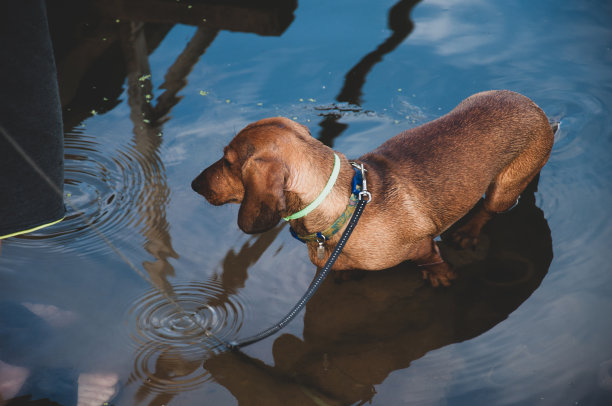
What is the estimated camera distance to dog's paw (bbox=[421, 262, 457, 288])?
3277 millimetres

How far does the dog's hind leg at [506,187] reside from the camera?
3.33m

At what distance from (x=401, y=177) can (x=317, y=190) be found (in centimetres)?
63

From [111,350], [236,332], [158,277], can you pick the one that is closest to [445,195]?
[236,332]

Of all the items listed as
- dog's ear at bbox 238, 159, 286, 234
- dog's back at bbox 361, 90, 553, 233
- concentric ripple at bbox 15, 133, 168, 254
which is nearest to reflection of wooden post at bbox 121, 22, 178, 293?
concentric ripple at bbox 15, 133, 168, 254

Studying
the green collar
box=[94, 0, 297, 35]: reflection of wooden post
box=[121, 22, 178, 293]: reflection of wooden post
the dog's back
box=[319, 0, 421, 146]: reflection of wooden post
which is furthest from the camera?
box=[94, 0, 297, 35]: reflection of wooden post

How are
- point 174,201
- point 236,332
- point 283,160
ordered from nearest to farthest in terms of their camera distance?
point 283,160 < point 236,332 < point 174,201

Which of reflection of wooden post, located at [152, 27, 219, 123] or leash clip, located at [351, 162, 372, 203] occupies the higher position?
leash clip, located at [351, 162, 372, 203]

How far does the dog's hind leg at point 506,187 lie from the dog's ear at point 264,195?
5.41 feet

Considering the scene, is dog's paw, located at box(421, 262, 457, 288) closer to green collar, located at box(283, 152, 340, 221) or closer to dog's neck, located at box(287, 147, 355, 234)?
dog's neck, located at box(287, 147, 355, 234)

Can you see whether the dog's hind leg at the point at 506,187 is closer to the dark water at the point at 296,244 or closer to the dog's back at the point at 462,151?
the dog's back at the point at 462,151

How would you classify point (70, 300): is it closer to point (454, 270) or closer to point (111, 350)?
point (111, 350)

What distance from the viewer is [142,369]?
285 cm

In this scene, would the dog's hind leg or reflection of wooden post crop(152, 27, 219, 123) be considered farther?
reflection of wooden post crop(152, 27, 219, 123)

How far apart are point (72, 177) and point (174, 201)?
2.85 ft
